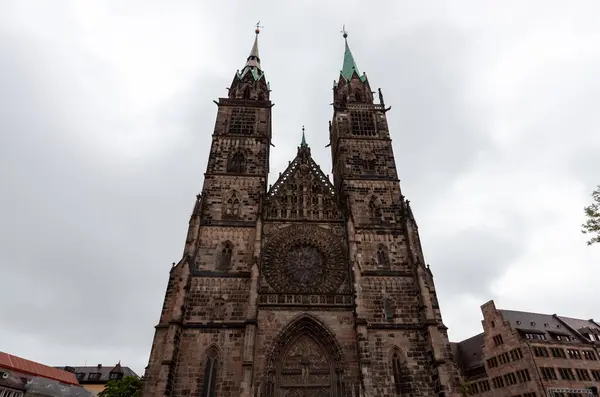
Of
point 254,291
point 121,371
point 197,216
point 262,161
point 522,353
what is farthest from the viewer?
point 121,371

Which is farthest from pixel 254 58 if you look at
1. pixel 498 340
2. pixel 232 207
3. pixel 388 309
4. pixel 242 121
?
pixel 498 340

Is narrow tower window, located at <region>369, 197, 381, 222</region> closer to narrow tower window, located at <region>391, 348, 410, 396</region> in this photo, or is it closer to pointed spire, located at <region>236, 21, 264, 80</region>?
narrow tower window, located at <region>391, 348, 410, 396</region>

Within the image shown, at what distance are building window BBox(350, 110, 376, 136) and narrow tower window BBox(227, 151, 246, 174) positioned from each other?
938cm

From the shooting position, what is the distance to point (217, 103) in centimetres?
3033

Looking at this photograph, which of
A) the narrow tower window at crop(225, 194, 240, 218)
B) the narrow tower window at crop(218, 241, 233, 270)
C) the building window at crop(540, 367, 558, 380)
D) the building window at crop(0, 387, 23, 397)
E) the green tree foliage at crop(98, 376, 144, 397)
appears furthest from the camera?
the building window at crop(540, 367, 558, 380)

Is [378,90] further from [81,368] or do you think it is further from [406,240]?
[81,368]

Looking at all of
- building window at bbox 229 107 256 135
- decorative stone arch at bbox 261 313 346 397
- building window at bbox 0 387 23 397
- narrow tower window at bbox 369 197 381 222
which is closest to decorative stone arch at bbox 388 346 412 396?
decorative stone arch at bbox 261 313 346 397

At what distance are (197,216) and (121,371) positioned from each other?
3426 cm

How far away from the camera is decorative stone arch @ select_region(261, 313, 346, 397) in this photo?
18.5 metres

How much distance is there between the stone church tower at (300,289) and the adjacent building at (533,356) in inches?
734

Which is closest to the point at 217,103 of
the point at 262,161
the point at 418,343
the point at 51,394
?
the point at 262,161

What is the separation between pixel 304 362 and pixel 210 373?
490 cm

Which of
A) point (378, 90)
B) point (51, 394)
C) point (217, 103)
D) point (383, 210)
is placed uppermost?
point (378, 90)

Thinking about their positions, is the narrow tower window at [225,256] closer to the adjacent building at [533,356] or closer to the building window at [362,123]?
the building window at [362,123]
